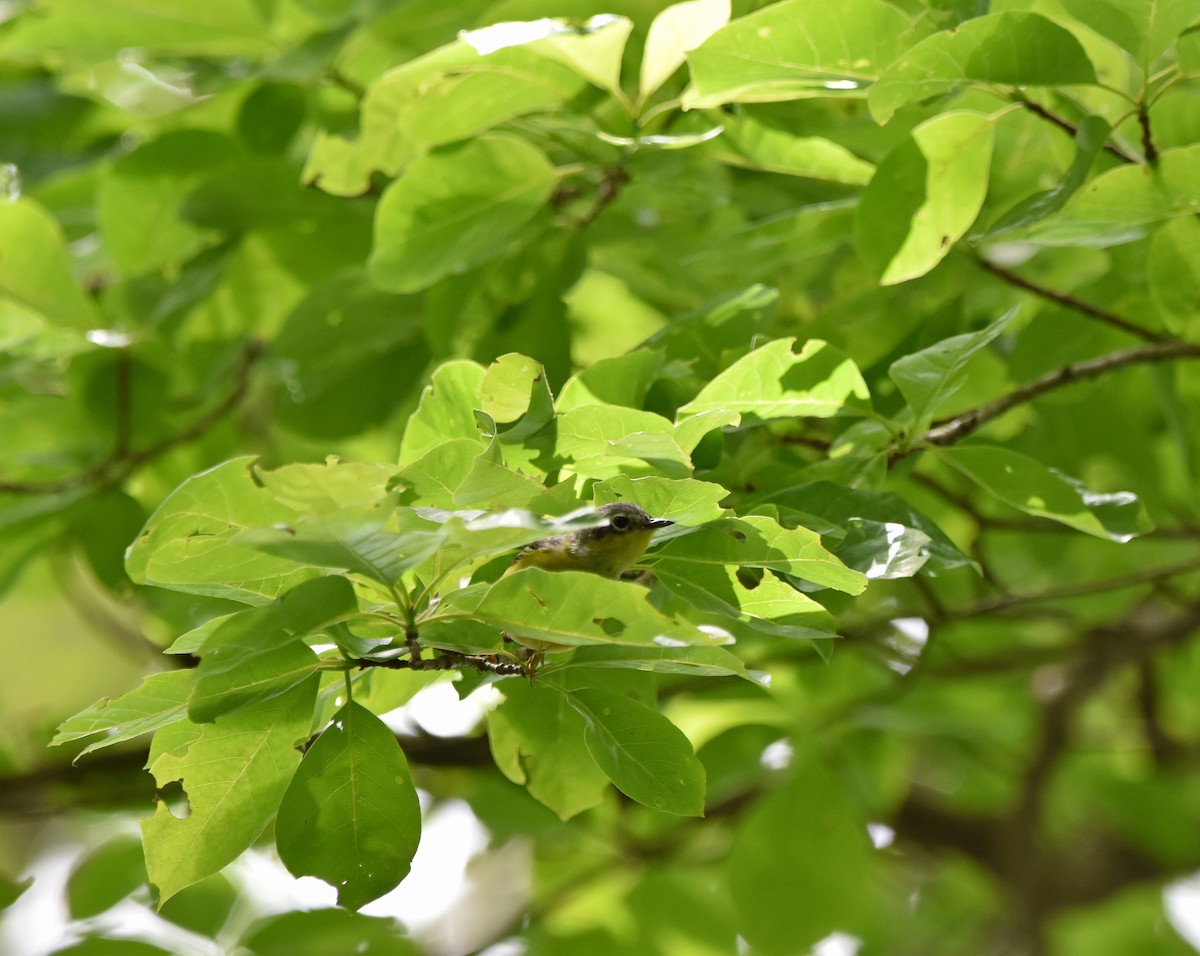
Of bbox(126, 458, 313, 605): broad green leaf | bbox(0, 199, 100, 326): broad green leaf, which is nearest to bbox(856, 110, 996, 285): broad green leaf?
bbox(126, 458, 313, 605): broad green leaf

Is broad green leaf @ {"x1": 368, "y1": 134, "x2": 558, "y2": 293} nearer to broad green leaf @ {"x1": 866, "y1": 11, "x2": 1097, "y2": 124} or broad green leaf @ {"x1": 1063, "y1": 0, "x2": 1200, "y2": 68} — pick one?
broad green leaf @ {"x1": 866, "y1": 11, "x2": 1097, "y2": 124}

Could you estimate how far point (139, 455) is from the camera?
6.56 feet

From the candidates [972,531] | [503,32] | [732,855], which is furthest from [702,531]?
[732,855]

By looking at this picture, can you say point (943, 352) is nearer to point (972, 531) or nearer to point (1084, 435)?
point (1084, 435)

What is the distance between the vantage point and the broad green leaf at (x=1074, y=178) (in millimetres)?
1166

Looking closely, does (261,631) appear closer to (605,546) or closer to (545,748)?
(605,546)

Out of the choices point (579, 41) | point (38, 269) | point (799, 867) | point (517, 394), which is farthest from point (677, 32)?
point (799, 867)

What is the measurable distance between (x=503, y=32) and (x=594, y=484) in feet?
1.83

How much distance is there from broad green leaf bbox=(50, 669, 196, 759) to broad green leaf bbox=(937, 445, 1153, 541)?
0.73 m

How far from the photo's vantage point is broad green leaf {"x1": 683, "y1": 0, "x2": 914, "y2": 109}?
122 cm

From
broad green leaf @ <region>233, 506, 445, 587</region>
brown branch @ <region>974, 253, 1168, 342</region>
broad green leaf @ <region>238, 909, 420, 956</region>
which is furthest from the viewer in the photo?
broad green leaf @ <region>238, 909, 420, 956</region>

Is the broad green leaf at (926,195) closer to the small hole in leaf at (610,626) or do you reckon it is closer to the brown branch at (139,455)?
the small hole in leaf at (610,626)

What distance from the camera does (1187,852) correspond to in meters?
3.03

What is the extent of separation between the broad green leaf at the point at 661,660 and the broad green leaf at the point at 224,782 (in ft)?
0.69
